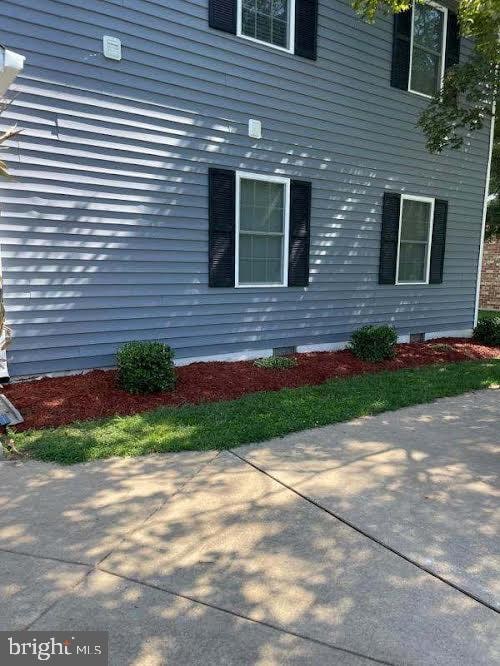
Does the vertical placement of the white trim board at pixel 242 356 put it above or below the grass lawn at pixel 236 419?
above

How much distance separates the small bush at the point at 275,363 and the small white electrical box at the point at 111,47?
3903 millimetres

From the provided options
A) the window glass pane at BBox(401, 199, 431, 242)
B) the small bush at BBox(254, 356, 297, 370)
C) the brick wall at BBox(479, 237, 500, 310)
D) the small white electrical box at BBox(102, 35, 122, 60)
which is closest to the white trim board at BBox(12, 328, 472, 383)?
the small bush at BBox(254, 356, 297, 370)

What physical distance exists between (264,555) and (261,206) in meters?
5.03

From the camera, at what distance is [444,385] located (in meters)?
5.94

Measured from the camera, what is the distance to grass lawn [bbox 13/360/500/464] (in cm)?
370

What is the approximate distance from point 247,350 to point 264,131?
2975mm

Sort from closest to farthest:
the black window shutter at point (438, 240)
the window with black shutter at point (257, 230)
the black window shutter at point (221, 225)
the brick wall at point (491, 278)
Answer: the black window shutter at point (221, 225)
the window with black shutter at point (257, 230)
the black window shutter at point (438, 240)
the brick wall at point (491, 278)

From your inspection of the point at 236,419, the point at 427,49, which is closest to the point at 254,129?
the point at 236,419

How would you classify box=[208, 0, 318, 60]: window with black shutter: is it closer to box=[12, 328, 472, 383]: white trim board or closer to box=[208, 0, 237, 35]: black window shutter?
box=[208, 0, 237, 35]: black window shutter

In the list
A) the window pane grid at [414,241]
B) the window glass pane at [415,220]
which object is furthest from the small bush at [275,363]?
the window glass pane at [415,220]

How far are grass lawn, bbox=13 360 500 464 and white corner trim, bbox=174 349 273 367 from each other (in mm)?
1268

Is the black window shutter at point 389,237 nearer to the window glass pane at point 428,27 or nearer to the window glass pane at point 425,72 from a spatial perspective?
the window glass pane at point 425,72

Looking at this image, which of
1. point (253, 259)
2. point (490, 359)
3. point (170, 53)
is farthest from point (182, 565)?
point (490, 359)

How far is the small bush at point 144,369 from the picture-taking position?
4.84m
